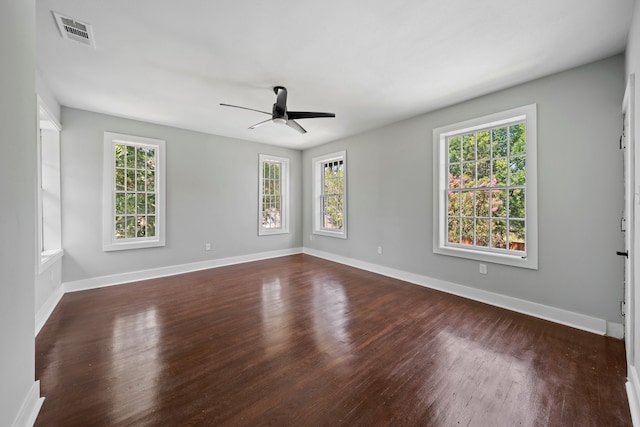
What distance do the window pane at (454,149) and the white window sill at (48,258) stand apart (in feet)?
17.5

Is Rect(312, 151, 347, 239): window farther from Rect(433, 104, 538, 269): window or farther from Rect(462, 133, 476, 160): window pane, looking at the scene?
Rect(462, 133, 476, 160): window pane

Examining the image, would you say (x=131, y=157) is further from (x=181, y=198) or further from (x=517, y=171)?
(x=517, y=171)

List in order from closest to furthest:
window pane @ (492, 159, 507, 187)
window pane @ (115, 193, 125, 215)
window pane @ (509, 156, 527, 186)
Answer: window pane @ (509, 156, 527, 186)
window pane @ (492, 159, 507, 187)
window pane @ (115, 193, 125, 215)

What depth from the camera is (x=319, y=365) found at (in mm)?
2000

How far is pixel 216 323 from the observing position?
8.93 feet

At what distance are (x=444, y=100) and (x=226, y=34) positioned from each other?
9.34 feet

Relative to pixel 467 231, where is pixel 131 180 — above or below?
above

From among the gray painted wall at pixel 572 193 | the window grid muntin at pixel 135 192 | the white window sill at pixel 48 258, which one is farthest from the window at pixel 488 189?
the white window sill at pixel 48 258

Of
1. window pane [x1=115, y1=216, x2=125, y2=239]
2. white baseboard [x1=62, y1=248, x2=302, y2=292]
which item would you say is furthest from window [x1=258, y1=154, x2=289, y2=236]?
window pane [x1=115, y1=216, x2=125, y2=239]

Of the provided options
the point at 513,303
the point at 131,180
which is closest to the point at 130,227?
the point at 131,180

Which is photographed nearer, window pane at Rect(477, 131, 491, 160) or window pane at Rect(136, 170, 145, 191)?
window pane at Rect(477, 131, 491, 160)

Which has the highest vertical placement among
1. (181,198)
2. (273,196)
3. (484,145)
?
(484,145)

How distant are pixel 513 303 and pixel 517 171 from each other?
5.31 feet

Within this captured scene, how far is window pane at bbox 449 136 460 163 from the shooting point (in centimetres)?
374
